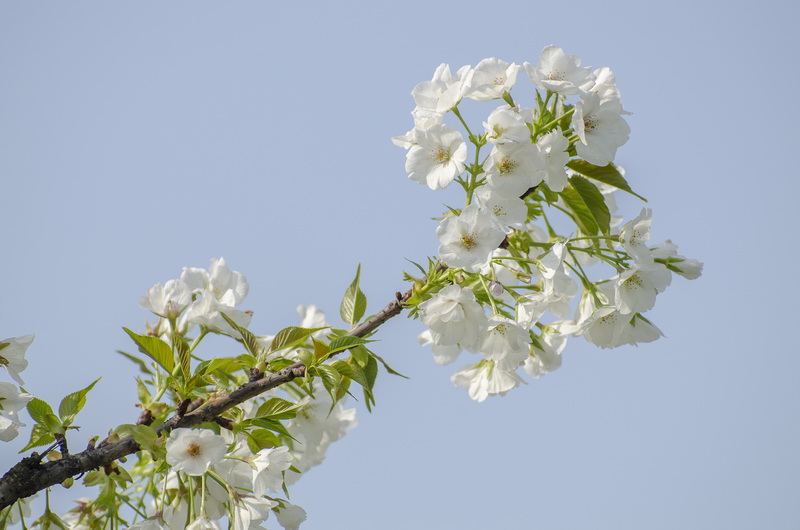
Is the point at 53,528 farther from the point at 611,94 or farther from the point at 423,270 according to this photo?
the point at 611,94

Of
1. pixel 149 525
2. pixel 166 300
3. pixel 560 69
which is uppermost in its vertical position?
pixel 560 69

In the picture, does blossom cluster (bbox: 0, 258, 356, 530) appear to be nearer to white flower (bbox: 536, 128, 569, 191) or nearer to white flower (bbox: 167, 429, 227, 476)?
white flower (bbox: 167, 429, 227, 476)

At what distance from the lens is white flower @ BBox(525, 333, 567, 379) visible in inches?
105

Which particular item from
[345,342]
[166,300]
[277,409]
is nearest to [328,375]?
[345,342]

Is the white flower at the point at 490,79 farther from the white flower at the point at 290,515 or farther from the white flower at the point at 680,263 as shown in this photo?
the white flower at the point at 290,515

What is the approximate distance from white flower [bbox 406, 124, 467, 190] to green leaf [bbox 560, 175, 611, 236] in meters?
0.38

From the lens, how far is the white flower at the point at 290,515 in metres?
2.19

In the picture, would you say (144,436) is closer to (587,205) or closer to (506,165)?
(506,165)

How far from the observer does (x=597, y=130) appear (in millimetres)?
2121

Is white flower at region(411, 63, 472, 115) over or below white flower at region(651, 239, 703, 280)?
over

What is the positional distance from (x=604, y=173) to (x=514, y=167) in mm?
422

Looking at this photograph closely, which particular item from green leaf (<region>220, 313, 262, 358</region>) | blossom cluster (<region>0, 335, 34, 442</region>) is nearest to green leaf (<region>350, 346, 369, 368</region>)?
green leaf (<region>220, 313, 262, 358</region>)

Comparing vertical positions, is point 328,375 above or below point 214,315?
below

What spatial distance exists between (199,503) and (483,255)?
1.09 meters
